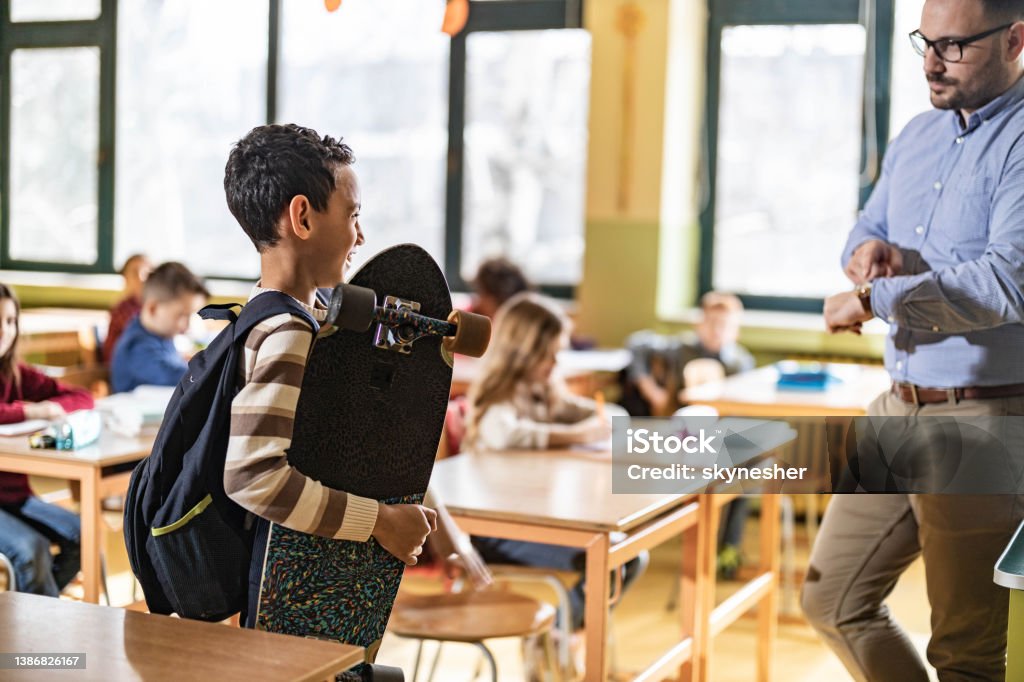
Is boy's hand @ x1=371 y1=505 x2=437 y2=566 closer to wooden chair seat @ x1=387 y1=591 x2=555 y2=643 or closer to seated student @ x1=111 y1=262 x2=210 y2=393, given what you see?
wooden chair seat @ x1=387 y1=591 x2=555 y2=643

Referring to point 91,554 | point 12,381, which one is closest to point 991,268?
point 91,554

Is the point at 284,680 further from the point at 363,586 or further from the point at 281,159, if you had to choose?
the point at 281,159

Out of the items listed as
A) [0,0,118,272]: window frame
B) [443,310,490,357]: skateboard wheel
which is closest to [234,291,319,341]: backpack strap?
[443,310,490,357]: skateboard wheel

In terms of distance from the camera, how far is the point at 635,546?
2518mm

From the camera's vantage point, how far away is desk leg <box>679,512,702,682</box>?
286cm

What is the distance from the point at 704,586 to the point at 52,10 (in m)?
6.33

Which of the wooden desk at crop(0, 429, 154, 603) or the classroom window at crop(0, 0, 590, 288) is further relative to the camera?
the classroom window at crop(0, 0, 590, 288)

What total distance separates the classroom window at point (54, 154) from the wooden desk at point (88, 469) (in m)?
5.22

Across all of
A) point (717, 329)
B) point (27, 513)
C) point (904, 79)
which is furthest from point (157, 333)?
point (904, 79)

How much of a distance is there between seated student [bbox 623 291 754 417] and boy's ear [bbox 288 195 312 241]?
12.6 feet

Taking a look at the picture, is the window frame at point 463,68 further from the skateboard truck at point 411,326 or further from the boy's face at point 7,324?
the skateboard truck at point 411,326

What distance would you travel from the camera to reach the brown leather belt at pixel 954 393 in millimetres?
2082

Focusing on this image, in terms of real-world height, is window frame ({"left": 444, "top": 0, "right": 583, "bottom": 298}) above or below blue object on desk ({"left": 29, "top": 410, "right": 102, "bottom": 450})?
above

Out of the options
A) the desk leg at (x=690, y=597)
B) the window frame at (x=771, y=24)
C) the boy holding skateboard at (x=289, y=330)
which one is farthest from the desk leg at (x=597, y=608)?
the window frame at (x=771, y=24)
